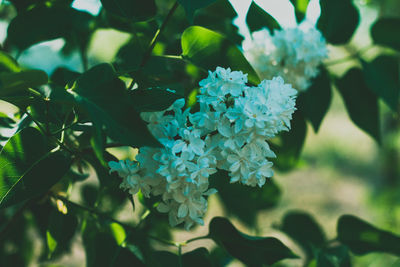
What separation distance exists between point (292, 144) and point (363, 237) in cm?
23

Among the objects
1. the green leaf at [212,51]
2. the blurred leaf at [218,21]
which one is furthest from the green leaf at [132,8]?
the blurred leaf at [218,21]

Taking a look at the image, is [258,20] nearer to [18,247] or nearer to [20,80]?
[20,80]

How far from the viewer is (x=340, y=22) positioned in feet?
2.65

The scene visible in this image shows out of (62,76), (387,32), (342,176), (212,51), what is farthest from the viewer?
(342,176)

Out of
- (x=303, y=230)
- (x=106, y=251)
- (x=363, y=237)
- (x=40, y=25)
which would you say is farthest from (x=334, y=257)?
(x=40, y=25)

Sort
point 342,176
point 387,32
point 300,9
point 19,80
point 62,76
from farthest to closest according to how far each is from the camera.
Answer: point 342,176, point 387,32, point 300,9, point 62,76, point 19,80

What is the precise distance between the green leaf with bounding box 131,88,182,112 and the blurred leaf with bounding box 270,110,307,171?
362 mm

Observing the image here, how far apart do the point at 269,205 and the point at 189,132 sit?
56 cm

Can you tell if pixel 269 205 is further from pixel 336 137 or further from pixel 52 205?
pixel 336 137

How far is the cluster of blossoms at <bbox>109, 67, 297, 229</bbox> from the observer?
40 centimetres

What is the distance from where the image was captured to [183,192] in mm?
422

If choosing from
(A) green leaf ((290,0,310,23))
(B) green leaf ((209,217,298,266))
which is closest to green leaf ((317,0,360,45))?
(A) green leaf ((290,0,310,23))

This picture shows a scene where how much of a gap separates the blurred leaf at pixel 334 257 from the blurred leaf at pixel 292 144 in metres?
0.21

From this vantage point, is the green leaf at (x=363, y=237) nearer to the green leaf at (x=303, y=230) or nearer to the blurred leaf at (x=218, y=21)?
the green leaf at (x=303, y=230)
